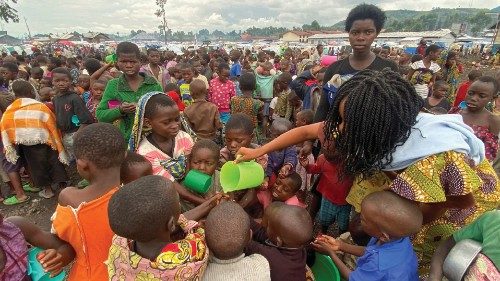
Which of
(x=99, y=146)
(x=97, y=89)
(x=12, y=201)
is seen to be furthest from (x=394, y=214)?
(x=12, y=201)

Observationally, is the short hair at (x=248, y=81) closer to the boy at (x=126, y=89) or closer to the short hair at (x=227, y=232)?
the boy at (x=126, y=89)

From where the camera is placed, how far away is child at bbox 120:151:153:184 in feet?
6.35

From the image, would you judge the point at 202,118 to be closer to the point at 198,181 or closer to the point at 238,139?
the point at 238,139

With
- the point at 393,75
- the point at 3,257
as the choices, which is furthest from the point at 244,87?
the point at 3,257

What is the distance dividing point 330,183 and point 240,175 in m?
1.07

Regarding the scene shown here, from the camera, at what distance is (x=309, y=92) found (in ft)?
14.6

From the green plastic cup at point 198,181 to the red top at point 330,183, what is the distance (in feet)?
3.66

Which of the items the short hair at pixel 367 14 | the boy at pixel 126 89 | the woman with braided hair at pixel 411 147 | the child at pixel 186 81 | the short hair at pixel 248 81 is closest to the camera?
the woman with braided hair at pixel 411 147

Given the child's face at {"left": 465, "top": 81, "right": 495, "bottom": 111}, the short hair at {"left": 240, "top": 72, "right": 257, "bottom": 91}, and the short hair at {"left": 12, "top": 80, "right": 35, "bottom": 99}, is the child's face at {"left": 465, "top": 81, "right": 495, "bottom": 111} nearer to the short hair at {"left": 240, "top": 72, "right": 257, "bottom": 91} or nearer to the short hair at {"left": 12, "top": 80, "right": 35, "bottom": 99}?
the short hair at {"left": 240, "top": 72, "right": 257, "bottom": 91}

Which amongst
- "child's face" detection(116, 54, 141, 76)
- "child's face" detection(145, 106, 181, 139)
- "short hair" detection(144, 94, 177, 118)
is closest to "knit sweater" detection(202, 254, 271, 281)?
"child's face" detection(145, 106, 181, 139)

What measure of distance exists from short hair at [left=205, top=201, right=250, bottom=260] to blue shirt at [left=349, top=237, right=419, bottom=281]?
66 cm

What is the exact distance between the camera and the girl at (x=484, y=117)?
10.5 ft

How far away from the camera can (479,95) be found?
127 inches

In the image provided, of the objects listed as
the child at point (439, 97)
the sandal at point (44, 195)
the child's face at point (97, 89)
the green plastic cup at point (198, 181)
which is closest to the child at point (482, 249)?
→ the green plastic cup at point (198, 181)
